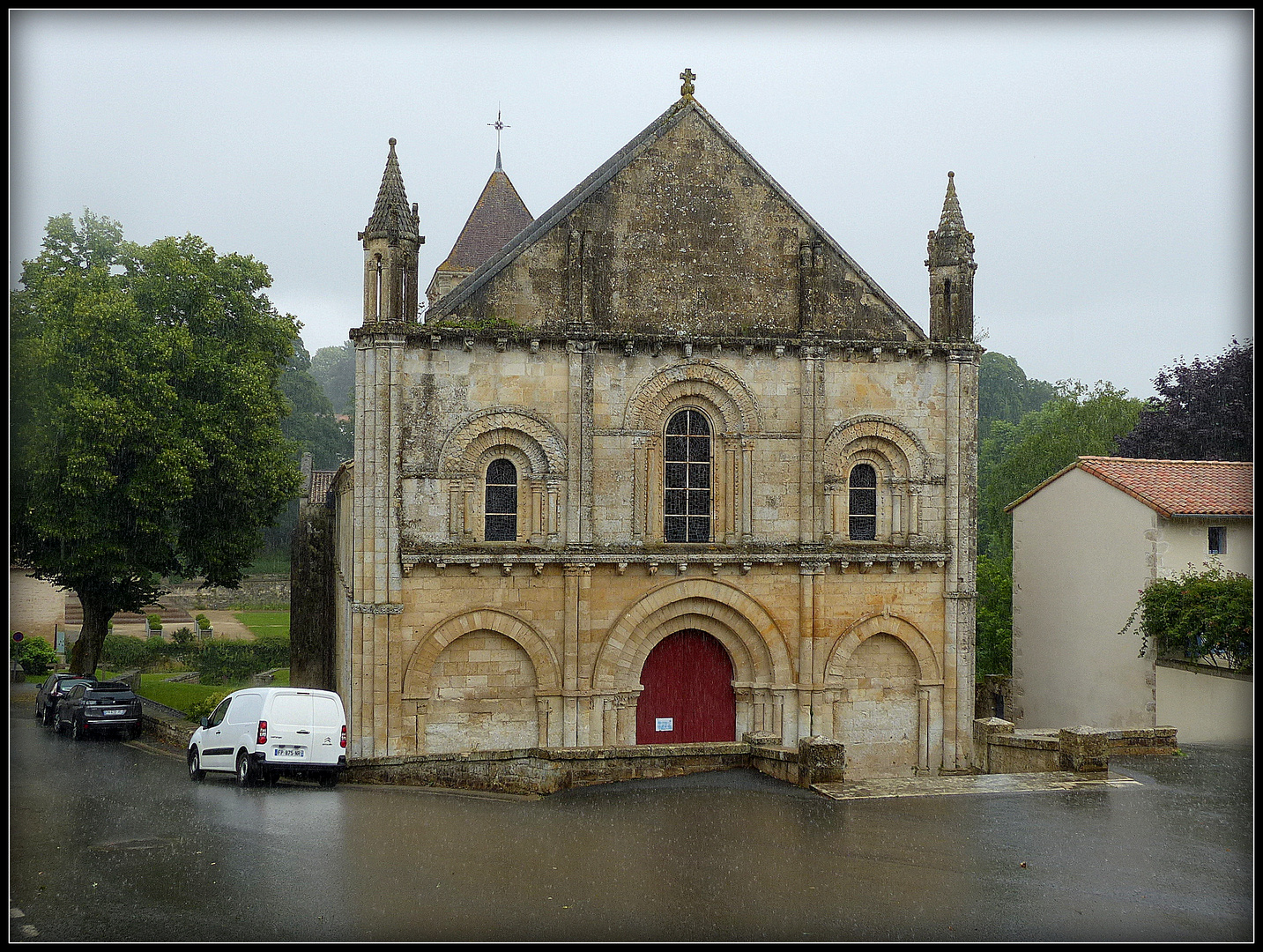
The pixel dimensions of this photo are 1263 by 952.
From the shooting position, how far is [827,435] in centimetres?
2292

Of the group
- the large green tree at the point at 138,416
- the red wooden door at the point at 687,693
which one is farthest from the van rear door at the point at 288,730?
the large green tree at the point at 138,416

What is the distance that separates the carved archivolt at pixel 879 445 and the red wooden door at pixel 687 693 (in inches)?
183

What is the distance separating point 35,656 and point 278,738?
2346cm

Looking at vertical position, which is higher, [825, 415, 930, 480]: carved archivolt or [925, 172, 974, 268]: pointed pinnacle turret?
[925, 172, 974, 268]: pointed pinnacle turret

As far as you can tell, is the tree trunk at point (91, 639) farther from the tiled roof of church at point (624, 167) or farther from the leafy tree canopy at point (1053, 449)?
the leafy tree canopy at point (1053, 449)

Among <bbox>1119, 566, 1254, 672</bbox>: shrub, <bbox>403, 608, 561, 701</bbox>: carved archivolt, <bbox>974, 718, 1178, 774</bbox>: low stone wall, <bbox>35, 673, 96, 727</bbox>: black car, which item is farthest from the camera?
<bbox>35, 673, 96, 727</bbox>: black car

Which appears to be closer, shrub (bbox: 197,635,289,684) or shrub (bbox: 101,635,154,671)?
shrub (bbox: 197,635,289,684)

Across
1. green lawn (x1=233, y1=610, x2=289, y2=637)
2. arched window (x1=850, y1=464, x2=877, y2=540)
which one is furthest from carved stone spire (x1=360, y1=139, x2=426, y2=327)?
green lawn (x1=233, y1=610, x2=289, y2=637)

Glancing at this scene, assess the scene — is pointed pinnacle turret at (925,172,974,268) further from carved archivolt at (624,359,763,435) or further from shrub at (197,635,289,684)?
shrub at (197,635,289,684)

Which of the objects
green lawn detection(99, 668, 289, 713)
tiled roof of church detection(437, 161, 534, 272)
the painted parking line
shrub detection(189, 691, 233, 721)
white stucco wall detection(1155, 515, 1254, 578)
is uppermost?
tiled roof of church detection(437, 161, 534, 272)

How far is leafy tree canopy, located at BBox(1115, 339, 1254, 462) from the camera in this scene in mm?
33844

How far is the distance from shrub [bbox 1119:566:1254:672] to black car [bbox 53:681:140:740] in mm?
22579

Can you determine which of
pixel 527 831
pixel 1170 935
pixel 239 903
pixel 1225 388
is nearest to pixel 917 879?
pixel 1170 935

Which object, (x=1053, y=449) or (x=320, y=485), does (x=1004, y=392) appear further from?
(x=320, y=485)
